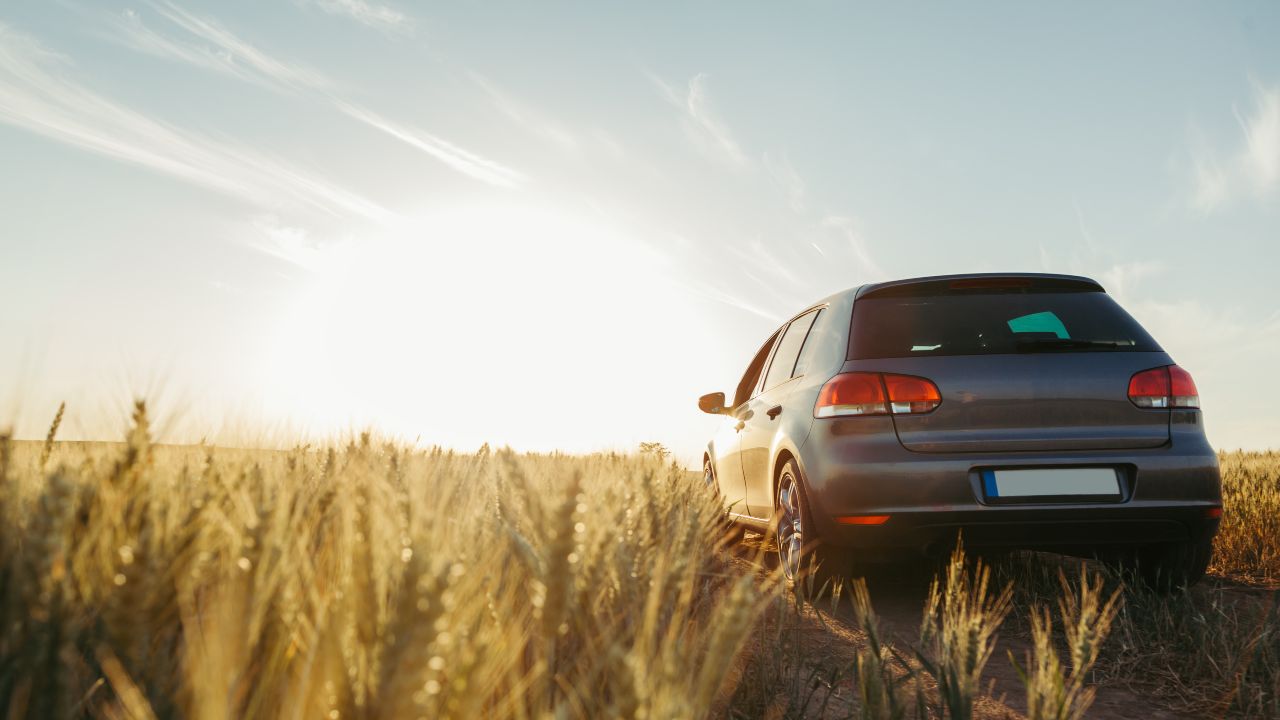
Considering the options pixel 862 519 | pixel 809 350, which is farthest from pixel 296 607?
pixel 809 350

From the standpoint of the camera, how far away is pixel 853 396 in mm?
3727

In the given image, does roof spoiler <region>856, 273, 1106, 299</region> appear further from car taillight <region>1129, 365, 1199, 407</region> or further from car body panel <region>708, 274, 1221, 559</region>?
car taillight <region>1129, 365, 1199, 407</region>

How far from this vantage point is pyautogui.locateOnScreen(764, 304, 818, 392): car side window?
5086mm

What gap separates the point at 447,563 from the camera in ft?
3.17

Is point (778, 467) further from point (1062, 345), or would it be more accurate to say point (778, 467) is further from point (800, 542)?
point (1062, 345)

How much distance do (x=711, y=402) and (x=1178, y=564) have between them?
11.7ft

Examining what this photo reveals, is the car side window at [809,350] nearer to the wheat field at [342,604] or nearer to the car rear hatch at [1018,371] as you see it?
the car rear hatch at [1018,371]

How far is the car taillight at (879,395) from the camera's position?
142 inches

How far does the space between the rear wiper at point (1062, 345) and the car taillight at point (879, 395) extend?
1.90ft

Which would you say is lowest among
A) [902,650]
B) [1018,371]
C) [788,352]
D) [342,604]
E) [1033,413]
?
[902,650]

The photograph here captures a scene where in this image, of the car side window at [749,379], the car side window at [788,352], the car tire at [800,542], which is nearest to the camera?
the car tire at [800,542]

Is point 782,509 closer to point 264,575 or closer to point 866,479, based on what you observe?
point 866,479

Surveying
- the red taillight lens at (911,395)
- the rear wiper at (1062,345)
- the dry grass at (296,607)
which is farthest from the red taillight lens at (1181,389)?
the dry grass at (296,607)

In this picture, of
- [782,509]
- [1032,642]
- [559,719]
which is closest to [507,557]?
[559,719]
